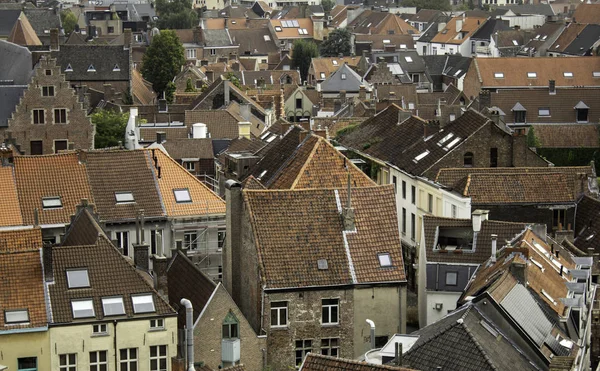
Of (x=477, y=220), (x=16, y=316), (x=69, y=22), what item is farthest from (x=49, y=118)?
(x=69, y=22)

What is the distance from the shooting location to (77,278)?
1763 inches

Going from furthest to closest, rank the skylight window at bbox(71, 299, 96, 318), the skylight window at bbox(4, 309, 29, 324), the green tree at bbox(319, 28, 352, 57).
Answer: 1. the green tree at bbox(319, 28, 352, 57)
2. the skylight window at bbox(71, 299, 96, 318)
3. the skylight window at bbox(4, 309, 29, 324)

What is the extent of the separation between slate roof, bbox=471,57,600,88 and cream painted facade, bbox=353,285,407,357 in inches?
2614

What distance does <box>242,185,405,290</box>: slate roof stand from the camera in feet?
159

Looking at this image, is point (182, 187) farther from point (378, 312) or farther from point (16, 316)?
point (16, 316)

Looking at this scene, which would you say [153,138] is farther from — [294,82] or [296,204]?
[294,82]

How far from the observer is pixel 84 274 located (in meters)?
44.9

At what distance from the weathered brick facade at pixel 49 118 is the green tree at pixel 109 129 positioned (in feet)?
6.54

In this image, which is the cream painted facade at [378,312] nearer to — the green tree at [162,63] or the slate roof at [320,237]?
the slate roof at [320,237]

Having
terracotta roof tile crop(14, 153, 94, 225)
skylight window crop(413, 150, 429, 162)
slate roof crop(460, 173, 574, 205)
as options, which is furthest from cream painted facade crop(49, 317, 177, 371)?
skylight window crop(413, 150, 429, 162)

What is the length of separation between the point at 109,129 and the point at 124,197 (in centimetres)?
2425

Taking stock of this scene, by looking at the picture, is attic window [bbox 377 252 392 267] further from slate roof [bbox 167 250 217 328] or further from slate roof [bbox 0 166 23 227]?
slate roof [bbox 0 166 23 227]

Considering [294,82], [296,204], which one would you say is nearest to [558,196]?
[296,204]

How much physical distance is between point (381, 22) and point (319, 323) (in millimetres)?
152144
